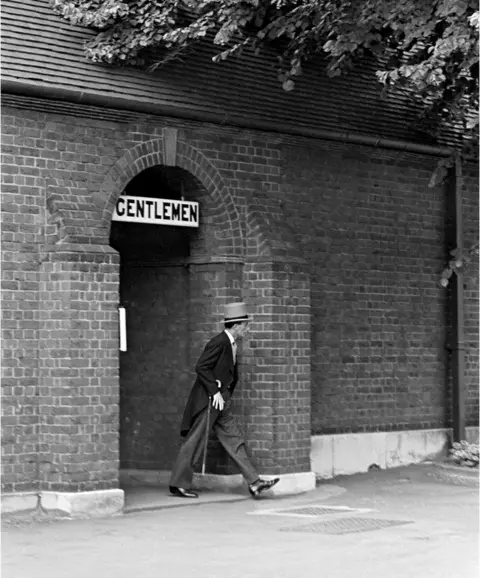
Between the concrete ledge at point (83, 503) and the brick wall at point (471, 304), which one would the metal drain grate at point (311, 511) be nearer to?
the concrete ledge at point (83, 503)

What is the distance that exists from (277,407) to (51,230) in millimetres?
3356

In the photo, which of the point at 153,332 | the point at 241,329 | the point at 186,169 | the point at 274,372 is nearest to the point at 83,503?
the point at 241,329

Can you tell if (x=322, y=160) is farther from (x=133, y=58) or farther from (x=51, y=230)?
(x=51, y=230)

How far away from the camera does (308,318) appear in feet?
51.8

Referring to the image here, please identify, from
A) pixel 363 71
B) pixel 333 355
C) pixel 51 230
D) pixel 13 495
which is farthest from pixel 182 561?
pixel 363 71

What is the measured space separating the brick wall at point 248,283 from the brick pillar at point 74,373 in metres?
0.01

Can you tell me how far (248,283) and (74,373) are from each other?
2.74 metres

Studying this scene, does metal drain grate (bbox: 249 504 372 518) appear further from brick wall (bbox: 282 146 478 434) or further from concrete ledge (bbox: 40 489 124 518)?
brick wall (bbox: 282 146 478 434)

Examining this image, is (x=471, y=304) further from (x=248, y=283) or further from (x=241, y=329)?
(x=241, y=329)

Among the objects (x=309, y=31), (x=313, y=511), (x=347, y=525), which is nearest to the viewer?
(x=347, y=525)

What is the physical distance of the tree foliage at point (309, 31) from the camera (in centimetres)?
1359

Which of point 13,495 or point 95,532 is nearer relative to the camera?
point 95,532

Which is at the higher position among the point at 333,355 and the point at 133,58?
the point at 133,58

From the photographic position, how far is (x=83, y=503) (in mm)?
13359
